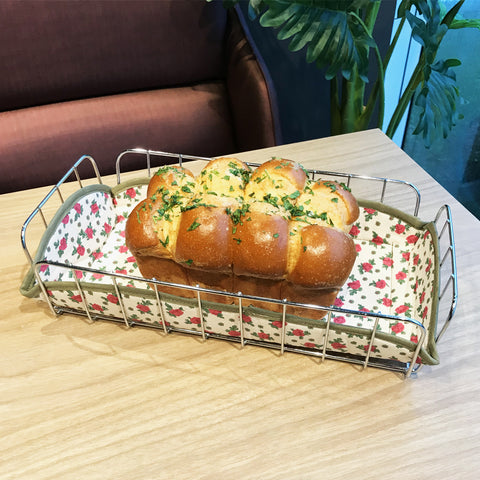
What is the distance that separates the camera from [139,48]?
1.61 metres

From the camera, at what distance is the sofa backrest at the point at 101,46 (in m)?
1.47

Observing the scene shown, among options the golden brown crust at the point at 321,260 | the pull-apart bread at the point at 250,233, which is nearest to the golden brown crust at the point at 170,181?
the pull-apart bread at the point at 250,233

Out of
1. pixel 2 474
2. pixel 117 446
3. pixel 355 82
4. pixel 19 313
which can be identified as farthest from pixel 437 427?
pixel 355 82

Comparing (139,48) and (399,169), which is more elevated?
(139,48)

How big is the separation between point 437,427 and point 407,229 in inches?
14.0

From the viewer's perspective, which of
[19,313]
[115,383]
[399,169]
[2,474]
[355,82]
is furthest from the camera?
[355,82]

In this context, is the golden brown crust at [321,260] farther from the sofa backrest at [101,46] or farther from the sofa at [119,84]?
the sofa backrest at [101,46]

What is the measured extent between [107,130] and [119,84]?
0.70 feet

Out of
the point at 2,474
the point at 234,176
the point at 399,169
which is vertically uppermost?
the point at 234,176

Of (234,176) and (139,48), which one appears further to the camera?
(139,48)

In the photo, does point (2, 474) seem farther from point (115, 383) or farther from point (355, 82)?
point (355, 82)

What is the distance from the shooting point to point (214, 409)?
652 millimetres

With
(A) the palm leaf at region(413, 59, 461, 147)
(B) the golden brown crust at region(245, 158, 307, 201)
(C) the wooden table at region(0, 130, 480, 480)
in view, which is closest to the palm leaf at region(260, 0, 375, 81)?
(A) the palm leaf at region(413, 59, 461, 147)

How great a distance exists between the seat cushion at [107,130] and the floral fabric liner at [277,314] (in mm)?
756
